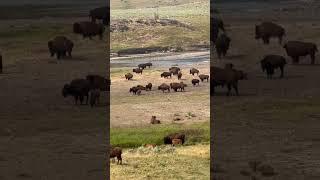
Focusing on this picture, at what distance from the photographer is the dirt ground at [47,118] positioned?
78.9 ft

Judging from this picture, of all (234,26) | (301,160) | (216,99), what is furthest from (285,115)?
(234,26)

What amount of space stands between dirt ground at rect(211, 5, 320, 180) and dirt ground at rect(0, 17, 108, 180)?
5.81m

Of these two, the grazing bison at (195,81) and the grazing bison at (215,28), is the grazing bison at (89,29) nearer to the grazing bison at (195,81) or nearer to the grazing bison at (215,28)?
the grazing bison at (215,28)

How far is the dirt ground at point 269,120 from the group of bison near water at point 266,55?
69 centimetres

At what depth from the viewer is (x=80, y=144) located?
28453 mm

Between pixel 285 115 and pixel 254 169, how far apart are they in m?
14.5

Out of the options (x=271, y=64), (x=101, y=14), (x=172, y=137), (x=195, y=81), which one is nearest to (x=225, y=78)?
(x=195, y=81)

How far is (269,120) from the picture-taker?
36.4 m

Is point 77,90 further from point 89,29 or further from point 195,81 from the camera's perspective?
point 89,29

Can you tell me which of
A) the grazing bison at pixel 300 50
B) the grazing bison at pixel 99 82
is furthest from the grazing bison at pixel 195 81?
the grazing bison at pixel 300 50

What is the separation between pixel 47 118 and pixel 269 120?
42.5 feet

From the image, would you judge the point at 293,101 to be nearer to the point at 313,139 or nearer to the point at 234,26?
the point at 313,139

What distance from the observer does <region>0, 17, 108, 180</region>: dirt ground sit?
78.9ft

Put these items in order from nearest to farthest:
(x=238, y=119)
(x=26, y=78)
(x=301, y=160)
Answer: (x=301, y=160)
(x=238, y=119)
(x=26, y=78)
